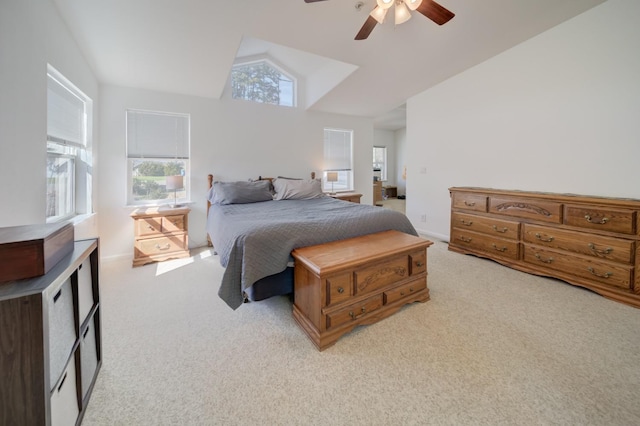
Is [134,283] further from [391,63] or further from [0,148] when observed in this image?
[391,63]

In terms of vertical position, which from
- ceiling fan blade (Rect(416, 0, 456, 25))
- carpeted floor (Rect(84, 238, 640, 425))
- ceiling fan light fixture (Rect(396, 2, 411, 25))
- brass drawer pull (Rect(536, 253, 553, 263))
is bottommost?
carpeted floor (Rect(84, 238, 640, 425))

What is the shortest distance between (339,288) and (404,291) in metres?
0.70

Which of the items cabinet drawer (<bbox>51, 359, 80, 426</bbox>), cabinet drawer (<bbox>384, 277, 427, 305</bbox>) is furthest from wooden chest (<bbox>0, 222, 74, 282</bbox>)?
cabinet drawer (<bbox>384, 277, 427, 305</bbox>)

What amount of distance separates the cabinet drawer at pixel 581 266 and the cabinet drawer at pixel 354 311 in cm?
208

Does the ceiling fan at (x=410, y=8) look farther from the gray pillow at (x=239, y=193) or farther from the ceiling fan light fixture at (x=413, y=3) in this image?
the gray pillow at (x=239, y=193)

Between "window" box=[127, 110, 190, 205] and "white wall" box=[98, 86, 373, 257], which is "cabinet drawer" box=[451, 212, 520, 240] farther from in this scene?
"window" box=[127, 110, 190, 205]

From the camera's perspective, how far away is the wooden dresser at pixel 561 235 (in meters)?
2.24

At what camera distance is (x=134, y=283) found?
8.90 ft

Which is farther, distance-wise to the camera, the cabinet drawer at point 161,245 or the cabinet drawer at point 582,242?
the cabinet drawer at point 161,245

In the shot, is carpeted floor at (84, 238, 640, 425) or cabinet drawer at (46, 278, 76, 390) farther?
carpeted floor at (84, 238, 640, 425)

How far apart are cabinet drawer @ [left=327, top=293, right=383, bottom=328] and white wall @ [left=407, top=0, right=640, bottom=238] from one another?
2788 millimetres

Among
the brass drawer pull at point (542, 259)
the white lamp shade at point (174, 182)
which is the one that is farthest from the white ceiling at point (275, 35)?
the brass drawer pull at point (542, 259)

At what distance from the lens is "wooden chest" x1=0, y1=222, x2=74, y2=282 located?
0.85 m

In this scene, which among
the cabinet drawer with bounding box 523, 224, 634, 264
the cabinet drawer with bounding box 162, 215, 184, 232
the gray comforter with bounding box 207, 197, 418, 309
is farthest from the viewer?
the cabinet drawer with bounding box 162, 215, 184, 232
